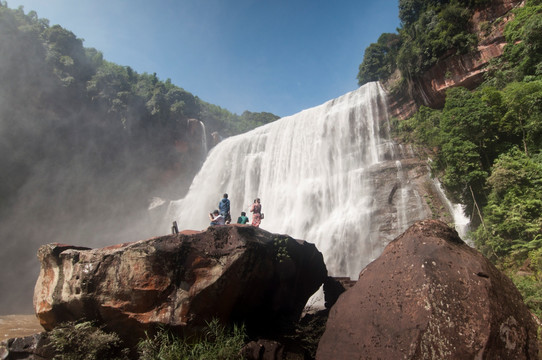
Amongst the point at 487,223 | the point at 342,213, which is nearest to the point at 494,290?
the point at 487,223

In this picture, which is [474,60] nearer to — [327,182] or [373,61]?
[327,182]

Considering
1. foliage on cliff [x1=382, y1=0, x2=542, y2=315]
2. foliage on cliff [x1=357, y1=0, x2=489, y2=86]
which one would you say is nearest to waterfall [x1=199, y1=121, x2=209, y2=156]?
foliage on cliff [x1=357, y1=0, x2=489, y2=86]

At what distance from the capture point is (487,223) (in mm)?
9992

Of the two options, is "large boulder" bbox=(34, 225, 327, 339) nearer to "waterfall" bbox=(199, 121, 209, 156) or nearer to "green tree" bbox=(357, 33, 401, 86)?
"waterfall" bbox=(199, 121, 209, 156)

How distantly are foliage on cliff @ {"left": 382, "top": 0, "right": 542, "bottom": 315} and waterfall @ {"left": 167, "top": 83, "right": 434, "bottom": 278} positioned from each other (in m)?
2.99

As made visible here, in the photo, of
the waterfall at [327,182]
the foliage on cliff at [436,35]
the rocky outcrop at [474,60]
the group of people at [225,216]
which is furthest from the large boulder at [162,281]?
the foliage on cliff at [436,35]

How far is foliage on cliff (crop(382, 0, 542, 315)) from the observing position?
890cm

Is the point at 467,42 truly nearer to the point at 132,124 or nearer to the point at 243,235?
the point at 243,235

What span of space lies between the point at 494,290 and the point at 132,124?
1108 inches

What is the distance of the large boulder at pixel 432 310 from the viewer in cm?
315

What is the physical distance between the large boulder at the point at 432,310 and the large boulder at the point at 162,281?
243 cm

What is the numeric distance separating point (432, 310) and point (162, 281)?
15.2 feet

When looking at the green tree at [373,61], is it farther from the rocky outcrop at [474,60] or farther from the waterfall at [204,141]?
the waterfall at [204,141]

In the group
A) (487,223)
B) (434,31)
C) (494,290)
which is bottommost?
(494,290)
